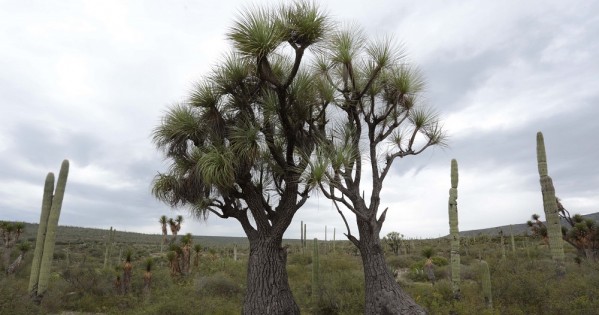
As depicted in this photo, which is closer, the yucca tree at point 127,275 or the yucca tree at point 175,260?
the yucca tree at point 127,275

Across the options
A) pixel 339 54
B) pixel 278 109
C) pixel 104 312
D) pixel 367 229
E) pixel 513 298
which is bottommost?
pixel 104 312

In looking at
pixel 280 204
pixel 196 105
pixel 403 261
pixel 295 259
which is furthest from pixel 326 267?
pixel 196 105

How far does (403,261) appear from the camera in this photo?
2208cm

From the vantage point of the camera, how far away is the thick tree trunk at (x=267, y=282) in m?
9.52

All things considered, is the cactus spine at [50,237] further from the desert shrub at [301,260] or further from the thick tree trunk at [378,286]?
the desert shrub at [301,260]

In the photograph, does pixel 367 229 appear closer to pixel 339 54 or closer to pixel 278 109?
pixel 278 109

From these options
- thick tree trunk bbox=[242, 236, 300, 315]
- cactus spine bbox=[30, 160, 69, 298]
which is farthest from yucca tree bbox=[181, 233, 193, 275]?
thick tree trunk bbox=[242, 236, 300, 315]

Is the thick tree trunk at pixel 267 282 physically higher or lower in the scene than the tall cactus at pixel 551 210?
lower

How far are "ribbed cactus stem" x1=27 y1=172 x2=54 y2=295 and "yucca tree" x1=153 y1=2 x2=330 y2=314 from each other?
13.3 feet

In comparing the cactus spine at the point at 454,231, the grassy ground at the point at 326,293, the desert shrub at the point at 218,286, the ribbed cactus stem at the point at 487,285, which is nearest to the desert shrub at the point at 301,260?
the grassy ground at the point at 326,293

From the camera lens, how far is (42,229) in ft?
40.9

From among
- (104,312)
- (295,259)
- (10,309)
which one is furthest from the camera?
(295,259)

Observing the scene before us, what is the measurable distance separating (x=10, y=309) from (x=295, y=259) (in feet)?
48.3

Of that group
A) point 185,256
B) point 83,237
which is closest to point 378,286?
point 185,256
